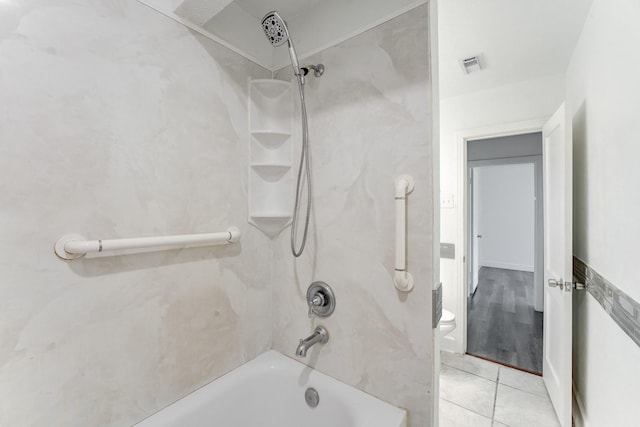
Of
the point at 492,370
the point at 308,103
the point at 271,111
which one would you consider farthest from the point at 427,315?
the point at 492,370

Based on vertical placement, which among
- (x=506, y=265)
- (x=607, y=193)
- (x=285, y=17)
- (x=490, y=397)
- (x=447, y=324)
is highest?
(x=285, y=17)

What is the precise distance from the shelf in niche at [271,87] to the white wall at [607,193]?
1.44 meters

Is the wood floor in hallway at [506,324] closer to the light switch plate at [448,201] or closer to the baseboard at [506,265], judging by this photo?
the baseboard at [506,265]

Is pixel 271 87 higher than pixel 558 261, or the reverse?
pixel 271 87

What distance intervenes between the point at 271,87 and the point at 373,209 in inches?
34.9

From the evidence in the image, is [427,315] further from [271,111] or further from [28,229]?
[28,229]

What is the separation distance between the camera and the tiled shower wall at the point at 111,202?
2.64 feet

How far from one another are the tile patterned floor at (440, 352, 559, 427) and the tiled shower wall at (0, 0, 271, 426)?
1.62 m

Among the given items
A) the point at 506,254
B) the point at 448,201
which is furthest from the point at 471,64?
the point at 506,254

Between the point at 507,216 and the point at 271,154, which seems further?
the point at 507,216

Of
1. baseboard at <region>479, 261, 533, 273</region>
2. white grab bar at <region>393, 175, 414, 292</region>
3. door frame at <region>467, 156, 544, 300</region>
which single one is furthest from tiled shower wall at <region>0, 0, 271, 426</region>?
baseboard at <region>479, 261, 533, 273</region>

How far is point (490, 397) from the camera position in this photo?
1972 mm

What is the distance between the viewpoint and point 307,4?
1421mm

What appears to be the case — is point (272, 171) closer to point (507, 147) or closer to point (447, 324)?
point (447, 324)
